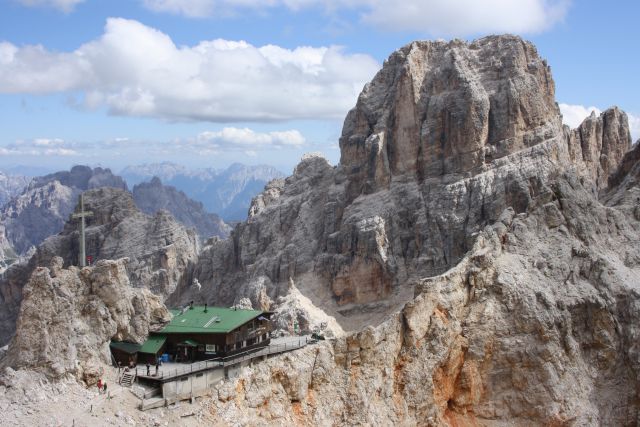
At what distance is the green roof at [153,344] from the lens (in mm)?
53844

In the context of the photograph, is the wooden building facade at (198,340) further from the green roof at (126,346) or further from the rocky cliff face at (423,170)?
the rocky cliff face at (423,170)

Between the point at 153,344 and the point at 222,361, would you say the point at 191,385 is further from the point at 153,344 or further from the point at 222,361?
the point at 153,344

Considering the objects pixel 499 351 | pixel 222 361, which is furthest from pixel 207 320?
pixel 499 351

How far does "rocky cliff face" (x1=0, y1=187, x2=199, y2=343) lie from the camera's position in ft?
443

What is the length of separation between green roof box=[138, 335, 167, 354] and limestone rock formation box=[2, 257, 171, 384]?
0.48 m

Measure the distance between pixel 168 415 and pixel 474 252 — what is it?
91.7 ft

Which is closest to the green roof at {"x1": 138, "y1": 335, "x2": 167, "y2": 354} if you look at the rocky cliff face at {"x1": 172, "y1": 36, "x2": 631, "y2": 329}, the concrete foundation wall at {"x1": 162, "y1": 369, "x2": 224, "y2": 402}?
the concrete foundation wall at {"x1": 162, "y1": 369, "x2": 224, "y2": 402}

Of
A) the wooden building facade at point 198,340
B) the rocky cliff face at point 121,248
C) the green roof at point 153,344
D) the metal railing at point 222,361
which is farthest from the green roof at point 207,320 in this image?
the rocky cliff face at point 121,248

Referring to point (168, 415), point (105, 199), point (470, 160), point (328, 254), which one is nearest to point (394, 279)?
point (328, 254)

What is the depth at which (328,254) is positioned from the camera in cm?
11800

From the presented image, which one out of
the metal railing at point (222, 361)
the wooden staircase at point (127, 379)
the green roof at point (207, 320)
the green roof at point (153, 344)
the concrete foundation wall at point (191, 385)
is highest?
the green roof at point (207, 320)

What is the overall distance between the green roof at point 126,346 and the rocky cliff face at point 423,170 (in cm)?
5521

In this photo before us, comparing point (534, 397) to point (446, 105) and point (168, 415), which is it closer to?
point (168, 415)

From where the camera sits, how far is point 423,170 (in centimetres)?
11869
